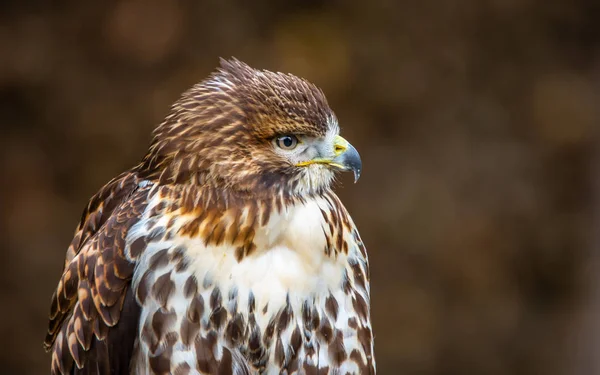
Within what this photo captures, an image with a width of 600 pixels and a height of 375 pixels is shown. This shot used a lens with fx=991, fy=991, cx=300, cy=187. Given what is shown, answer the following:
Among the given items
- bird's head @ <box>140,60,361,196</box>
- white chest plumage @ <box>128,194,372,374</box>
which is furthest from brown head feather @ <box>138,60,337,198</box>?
white chest plumage @ <box>128,194,372,374</box>

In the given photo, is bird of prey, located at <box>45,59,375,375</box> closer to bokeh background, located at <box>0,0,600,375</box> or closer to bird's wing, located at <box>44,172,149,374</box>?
bird's wing, located at <box>44,172,149,374</box>

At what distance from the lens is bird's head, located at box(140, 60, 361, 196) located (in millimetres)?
3471

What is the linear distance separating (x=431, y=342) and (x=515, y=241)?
3.32 feet

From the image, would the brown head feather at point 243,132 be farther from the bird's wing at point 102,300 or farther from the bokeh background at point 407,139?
the bokeh background at point 407,139

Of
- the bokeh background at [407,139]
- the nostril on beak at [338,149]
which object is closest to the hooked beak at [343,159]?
the nostril on beak at [338,149]

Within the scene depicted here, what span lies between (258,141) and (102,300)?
802 mm

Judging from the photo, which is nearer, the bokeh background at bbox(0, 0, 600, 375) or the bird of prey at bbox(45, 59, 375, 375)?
the bird of prey at bbox(45, 59, 375, 375)

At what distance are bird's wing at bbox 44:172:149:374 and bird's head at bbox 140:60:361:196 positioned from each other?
0.75 ft

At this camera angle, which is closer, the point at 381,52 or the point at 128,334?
the point at 128,334

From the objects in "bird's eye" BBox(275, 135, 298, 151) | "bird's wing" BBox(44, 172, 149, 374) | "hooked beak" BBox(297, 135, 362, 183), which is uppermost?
"bird's eye" BBox(275, 135, 298, 151)

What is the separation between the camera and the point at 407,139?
743 cm

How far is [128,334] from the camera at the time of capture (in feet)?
11.7

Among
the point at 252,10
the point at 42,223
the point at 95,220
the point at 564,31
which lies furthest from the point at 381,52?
the point at 95,220

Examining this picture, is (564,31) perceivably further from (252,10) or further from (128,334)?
(128,334)
